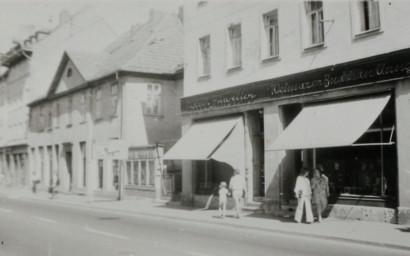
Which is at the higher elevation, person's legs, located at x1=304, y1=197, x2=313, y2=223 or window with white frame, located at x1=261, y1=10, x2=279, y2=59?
window with white frame, located at x1=261, y1=10, x2=279, y2=59

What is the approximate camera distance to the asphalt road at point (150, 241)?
1054 cm

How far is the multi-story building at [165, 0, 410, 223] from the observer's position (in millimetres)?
14617

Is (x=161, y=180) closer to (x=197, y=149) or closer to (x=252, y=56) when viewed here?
(x=197, y=149)

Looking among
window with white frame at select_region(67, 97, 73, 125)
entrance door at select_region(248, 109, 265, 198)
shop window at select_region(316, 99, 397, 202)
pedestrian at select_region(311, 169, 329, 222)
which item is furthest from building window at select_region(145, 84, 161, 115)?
pedestrian at select_region(311, 169, 329, 222)

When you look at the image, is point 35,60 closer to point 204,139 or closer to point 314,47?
point 204,139

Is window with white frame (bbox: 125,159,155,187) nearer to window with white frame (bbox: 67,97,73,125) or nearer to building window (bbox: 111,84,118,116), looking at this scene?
building window (bbox: 111,84,118,116)

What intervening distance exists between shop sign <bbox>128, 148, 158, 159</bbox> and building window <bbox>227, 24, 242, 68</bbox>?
7490 mm

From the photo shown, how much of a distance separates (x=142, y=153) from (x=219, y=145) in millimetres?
8483

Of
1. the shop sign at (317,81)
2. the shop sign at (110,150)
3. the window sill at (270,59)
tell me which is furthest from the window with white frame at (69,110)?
the window sill at (270,59)

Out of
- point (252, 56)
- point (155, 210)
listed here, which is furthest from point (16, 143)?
point (252, 56)

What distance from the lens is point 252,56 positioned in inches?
781

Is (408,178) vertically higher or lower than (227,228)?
higher

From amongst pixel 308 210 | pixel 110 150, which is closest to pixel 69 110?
pixel 110 150

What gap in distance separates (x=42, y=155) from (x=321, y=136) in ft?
108
